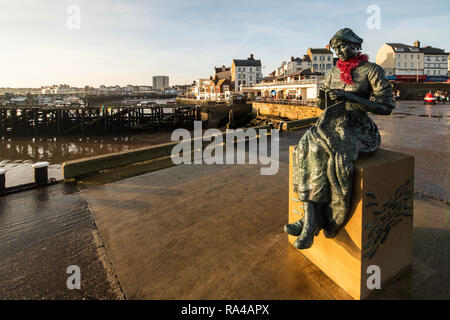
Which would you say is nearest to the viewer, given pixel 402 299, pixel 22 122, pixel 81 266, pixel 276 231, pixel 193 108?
pixel 402 299

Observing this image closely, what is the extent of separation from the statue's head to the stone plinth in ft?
3.88

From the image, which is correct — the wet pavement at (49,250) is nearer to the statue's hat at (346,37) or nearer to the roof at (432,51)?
the statue's hat at (346,37)

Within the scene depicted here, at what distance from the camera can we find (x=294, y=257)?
3.41 metres

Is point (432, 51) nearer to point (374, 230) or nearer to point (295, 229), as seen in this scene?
point (374, 230)

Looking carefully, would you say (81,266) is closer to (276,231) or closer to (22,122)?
(276,231)

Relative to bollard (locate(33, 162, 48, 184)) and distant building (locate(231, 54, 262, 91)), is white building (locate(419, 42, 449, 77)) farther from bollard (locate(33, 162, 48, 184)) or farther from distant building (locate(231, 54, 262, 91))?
bollard (locate(33, 162, 48, 184))

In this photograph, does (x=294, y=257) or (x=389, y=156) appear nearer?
(x=389, y=156)

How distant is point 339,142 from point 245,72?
254ft

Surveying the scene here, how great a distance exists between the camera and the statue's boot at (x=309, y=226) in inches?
107

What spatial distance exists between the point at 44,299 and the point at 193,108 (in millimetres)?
34845

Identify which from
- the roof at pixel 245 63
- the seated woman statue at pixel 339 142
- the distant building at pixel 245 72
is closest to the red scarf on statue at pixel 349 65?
the seated woman statue at pixel 339 142

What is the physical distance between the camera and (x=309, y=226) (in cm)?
280

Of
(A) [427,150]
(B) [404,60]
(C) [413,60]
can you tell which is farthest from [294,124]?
(C) [413,60]
